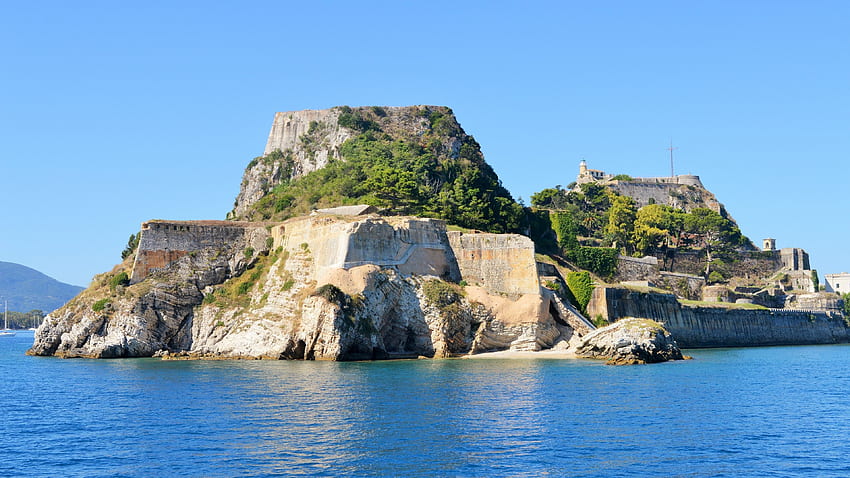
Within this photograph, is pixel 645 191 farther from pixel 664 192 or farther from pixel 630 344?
pixel 630 344

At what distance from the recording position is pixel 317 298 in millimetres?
50406

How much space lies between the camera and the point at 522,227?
255 feet

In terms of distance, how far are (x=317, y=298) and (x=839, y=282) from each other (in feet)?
257

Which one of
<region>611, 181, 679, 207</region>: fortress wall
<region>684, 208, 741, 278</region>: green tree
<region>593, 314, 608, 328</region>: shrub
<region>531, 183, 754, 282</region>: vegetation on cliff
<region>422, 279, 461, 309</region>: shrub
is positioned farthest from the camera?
<region>611, 181, 679, 207</region>: fortress wall

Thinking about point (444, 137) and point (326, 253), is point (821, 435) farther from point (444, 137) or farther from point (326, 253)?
point (444, 137)

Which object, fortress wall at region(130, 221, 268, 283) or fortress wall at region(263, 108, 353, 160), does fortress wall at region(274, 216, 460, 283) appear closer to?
fortress wall at region(130, 221, 268, 283)

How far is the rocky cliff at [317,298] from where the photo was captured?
51.9 metres

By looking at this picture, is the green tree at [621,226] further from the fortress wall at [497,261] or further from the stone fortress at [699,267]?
the fortress wall at [497,261]

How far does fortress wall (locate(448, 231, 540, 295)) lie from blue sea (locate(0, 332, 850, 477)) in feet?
40.4

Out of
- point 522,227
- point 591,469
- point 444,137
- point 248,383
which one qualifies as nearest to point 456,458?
point 591,469

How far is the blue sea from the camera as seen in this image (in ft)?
74.9

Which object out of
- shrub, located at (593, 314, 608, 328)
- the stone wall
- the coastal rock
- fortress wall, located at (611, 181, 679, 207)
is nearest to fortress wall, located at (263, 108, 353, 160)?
the stone wall

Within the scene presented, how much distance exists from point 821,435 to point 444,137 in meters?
60.5

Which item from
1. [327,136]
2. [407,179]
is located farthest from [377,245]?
[327,136]
